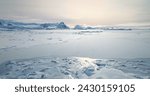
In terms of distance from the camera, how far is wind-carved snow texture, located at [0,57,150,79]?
222 centimetres

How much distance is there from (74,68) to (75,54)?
0.21 metres

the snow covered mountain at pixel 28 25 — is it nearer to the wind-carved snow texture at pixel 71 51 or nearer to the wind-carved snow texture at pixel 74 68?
the wind-carved snow texture at pixel 71 51

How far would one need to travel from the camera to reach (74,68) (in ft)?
7.57

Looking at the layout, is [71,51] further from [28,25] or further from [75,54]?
[28,25]

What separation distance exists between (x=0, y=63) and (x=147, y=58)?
1.66m

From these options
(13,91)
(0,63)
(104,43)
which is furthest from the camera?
(104,43)

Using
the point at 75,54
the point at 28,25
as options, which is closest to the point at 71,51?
the point at 75,54

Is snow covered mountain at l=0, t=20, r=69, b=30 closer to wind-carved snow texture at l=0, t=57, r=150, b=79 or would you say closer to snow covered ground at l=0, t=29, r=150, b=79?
snow covered ground at l=0, t=29, r=150, b=79

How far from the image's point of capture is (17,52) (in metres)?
2.45

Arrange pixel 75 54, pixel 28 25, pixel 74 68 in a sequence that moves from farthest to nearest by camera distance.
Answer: pixel 28 25 < pixel 75 54 < pixel 74 68

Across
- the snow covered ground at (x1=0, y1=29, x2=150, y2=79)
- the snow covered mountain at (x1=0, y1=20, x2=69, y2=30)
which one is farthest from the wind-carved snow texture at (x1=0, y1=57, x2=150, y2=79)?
the snow covered mountain at (x1=0, y1=20, x2=69, y2=30)

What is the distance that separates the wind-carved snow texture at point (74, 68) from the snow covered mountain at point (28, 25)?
404 mm

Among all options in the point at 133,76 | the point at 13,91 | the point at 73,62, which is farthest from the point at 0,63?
the point at 133,76

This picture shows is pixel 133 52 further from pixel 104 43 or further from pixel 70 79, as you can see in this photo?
pixel 70 79
